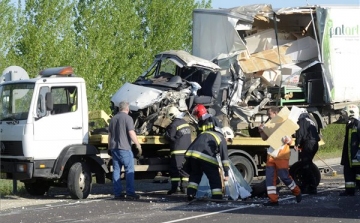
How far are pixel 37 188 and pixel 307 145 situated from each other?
225 inches

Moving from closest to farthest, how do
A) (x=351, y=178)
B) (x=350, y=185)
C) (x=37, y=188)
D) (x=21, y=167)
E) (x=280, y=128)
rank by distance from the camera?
(x=280, y=128), (x=350, y=185), (x=351, y=178), (x=21, y=167), (x=37, y=188)

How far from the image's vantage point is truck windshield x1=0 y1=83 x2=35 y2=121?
16.2 meters

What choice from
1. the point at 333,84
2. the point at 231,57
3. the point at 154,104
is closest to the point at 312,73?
the point at 333,84

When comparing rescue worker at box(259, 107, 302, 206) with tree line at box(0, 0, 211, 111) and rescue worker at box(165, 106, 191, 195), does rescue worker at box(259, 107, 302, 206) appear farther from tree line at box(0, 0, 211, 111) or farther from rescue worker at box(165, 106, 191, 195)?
tree line at box(0, 0, 211, 111)

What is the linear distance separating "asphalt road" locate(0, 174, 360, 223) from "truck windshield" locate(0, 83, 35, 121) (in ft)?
5.72

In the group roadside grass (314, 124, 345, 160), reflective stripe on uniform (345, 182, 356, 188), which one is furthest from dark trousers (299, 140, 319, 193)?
roadside grass (314, 124, 345, 160)

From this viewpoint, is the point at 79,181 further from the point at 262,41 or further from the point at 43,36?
the point at 43,36

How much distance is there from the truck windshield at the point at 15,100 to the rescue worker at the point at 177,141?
282 cm

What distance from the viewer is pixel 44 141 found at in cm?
1611

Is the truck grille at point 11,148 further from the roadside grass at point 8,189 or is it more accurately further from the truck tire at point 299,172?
the truck tire at point 299,172

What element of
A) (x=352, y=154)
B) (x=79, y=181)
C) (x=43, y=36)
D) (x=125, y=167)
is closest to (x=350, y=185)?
(x=352, y=154)

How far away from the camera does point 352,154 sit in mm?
15883

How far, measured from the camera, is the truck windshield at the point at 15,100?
53.3 feet

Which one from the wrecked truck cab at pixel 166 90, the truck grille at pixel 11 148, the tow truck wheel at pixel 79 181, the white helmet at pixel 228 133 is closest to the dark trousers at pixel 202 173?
the white helmet at pixel 228 133
